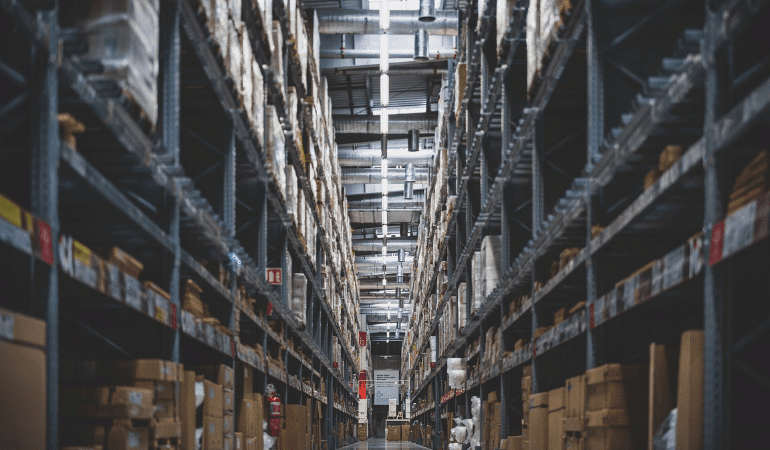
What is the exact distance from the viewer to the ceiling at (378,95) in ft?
53.4

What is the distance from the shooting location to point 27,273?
3.60 meters

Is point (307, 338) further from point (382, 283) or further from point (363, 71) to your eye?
point (382, 283)

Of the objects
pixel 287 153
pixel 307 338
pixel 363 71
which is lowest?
pixel 307 338

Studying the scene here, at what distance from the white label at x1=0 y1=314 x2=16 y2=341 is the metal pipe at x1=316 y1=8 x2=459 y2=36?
45.4 ft

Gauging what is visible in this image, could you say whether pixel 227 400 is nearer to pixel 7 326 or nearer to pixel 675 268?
pixel 7 326

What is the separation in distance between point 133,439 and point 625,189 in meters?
3.90

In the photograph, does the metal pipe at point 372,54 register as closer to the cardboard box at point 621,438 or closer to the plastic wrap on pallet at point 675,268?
the cardboard box at point 621,438

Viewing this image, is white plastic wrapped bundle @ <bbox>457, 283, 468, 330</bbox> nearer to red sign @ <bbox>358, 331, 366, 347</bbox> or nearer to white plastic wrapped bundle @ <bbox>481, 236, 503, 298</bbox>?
white plastic wrapped bundle @ <bbox>481, 236, 503, 298</bbox>

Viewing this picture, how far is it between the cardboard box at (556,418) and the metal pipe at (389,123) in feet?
50.3

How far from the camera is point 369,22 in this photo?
16062 millimetres

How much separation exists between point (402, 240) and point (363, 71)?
48.9ft

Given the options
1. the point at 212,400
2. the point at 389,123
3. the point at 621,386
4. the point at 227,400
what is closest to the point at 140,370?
the point at 212,400

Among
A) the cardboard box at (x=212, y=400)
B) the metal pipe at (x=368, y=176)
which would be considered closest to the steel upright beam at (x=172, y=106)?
the cardboard box at (x=212, y=400)

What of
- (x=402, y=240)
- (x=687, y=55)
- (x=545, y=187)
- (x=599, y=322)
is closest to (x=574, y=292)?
(x=545, y=187)
